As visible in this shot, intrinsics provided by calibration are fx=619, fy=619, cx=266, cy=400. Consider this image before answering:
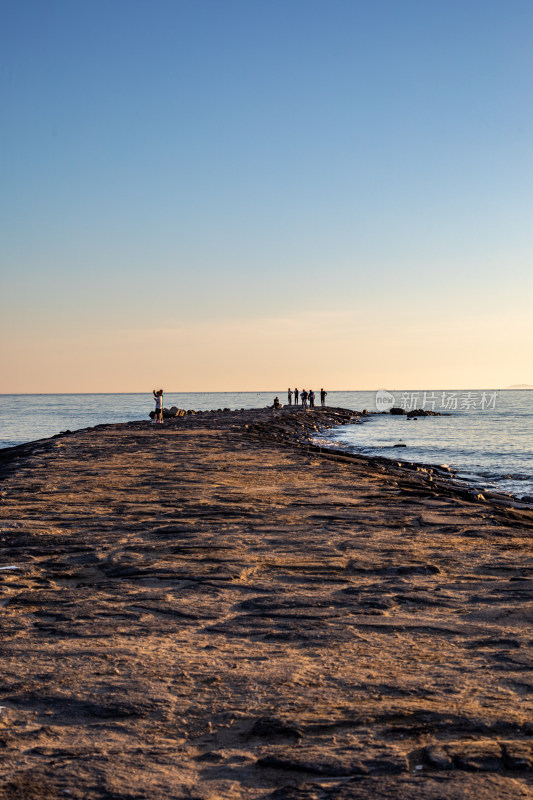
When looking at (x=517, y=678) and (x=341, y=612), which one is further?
(x=341, y=612)

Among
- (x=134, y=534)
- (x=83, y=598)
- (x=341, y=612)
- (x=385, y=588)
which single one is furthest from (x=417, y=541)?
(x=83, y=598)

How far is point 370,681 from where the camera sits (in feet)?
11.8

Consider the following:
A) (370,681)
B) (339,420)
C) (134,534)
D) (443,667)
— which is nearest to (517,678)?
(443,667)

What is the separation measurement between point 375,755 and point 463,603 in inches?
92.2

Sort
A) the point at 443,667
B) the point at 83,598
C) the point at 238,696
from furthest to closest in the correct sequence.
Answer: the point at 83,598 → the point at 443,667 → the point at 238,696

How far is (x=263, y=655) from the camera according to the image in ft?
13.1

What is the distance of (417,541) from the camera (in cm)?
715

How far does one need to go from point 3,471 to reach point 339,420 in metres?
A: 44.4

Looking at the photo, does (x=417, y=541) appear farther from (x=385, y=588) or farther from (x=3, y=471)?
(x=3, y=471)

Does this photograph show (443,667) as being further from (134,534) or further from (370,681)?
(134,534)

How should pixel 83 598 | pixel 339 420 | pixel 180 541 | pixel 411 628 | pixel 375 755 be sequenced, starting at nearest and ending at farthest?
pixel 375 755, pixel 411 628, pixel 83 598, pixel 180 541, pixel 339 420

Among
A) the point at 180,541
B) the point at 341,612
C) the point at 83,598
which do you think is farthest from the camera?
the point at 180,541

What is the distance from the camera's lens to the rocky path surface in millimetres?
2781

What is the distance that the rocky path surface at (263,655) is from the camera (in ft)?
9.12
